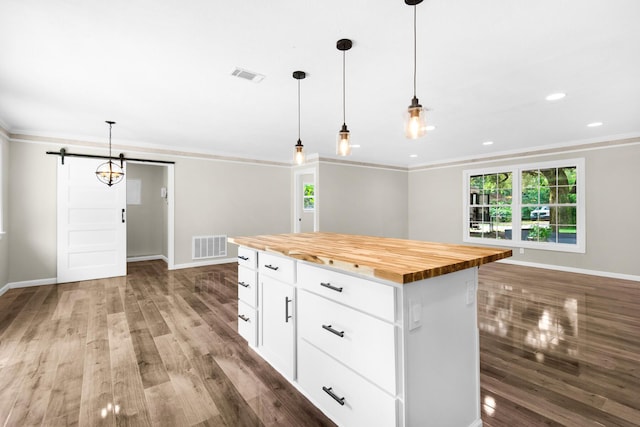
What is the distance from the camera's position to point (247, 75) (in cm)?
275

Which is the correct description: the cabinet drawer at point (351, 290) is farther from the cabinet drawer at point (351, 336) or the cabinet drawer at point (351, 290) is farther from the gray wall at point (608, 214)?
the gray wall at point (608, 214)

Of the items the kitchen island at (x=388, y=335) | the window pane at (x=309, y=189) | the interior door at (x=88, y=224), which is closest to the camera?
the kitchen island at (x=388, y=335)

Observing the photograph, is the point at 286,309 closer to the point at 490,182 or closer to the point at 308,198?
the point at 308,198

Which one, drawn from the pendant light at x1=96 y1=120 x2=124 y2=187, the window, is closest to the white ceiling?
the pendant light at x1=96 y1=120 x2=124 y2=187

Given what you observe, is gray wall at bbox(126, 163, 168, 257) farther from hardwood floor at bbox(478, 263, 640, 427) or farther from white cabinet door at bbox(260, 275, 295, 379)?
hardwood floor at bbox(478, 263, 640, 427)

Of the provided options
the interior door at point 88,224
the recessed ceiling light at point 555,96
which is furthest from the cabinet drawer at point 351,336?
the interior door at point 88,224

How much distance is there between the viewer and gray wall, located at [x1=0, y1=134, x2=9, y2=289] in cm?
419

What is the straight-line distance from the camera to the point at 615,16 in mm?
1911

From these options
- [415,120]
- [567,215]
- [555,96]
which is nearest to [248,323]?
[415,120]

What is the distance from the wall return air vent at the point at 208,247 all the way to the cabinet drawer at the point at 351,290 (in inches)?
188

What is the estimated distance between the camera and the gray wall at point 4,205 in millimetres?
4188

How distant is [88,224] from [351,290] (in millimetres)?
5351

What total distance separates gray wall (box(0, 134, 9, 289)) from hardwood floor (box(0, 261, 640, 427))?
Answer: 388mm

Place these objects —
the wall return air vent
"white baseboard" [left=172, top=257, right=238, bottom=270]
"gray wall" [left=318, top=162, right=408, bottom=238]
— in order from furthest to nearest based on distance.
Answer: "gray wall" [left=318, top=162, right=408, bottom=238] < the wall return air vent < "white baseboard" [left=172, top=257, right=238, bottom=270]
